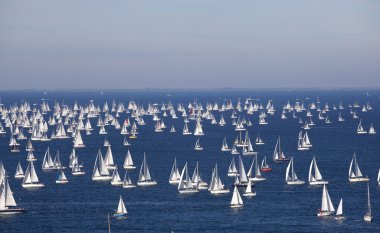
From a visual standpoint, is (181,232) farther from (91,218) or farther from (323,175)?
(323,175)

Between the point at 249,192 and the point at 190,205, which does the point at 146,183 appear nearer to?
the point at 249,192

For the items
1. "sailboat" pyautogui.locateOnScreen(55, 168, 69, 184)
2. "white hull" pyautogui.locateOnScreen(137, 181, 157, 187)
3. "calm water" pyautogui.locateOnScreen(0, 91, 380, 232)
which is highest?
"sailboat" pyautogui.locateOnScreen(55, 168, 69, 184)

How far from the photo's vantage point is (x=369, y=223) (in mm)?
94812

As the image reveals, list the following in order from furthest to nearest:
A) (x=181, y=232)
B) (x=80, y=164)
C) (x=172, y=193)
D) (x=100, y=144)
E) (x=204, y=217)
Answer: (x=100, y=144)
(x=80, y=164)
(x=172, y=193)
(x=204, y=217)
(x=181, y=232)

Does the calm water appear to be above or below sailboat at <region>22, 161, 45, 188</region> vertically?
below

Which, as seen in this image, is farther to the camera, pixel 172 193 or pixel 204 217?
pixel 172 193

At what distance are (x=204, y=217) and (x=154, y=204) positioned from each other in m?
11.0

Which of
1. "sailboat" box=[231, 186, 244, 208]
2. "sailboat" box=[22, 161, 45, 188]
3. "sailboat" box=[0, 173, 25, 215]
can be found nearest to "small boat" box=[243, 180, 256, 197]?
"sailboat" box=[231, 186, 244, 208]

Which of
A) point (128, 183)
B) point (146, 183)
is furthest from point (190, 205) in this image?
point (128, 183)

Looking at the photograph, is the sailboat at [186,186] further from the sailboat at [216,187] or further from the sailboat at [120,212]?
the sailboat at [120,212]

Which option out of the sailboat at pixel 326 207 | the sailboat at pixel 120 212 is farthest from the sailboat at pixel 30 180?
the sailboat at pixel 326 207

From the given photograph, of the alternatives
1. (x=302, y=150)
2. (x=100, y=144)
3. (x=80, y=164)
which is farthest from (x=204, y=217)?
(x=100, y=144)

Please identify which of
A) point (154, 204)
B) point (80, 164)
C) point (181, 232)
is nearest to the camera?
point (181, 232)

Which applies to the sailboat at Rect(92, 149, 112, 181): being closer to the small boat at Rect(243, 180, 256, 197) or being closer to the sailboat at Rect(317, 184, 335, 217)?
the small boat at Rect(243, 180, 256, 197)
